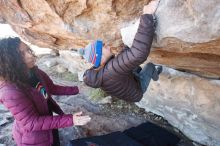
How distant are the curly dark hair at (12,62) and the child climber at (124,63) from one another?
71 cm

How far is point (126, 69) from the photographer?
3432mm

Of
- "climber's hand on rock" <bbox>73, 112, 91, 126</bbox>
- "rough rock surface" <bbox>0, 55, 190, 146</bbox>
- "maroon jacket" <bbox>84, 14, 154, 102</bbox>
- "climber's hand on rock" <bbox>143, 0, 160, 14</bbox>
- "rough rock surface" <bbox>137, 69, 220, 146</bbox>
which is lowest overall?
"rough rock surface" <bbox>0, 55, 190, 146</bbox>

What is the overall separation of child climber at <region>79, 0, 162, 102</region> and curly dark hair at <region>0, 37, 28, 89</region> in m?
0.71

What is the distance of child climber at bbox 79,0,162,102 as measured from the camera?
10.0ft

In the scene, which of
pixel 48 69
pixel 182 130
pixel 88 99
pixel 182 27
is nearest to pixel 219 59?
pixel 182 27

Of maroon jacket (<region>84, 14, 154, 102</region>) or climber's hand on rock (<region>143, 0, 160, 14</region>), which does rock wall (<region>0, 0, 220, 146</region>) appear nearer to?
climber's hand on rock (<region>143, 0, 160, 14</region>)

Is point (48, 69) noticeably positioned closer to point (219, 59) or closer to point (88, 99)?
point (88, 99)

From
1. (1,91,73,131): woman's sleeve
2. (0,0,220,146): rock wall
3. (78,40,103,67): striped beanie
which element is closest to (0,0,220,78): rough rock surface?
(0,0,220,146): rock wall

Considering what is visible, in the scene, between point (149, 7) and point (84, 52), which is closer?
point (149, 7)

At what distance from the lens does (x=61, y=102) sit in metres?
6.48

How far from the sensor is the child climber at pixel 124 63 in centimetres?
306

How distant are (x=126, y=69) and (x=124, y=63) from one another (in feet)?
0.34

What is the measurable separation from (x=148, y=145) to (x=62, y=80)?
4150 millimetres

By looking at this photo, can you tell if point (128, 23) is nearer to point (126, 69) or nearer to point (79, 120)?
point (126, 69)
